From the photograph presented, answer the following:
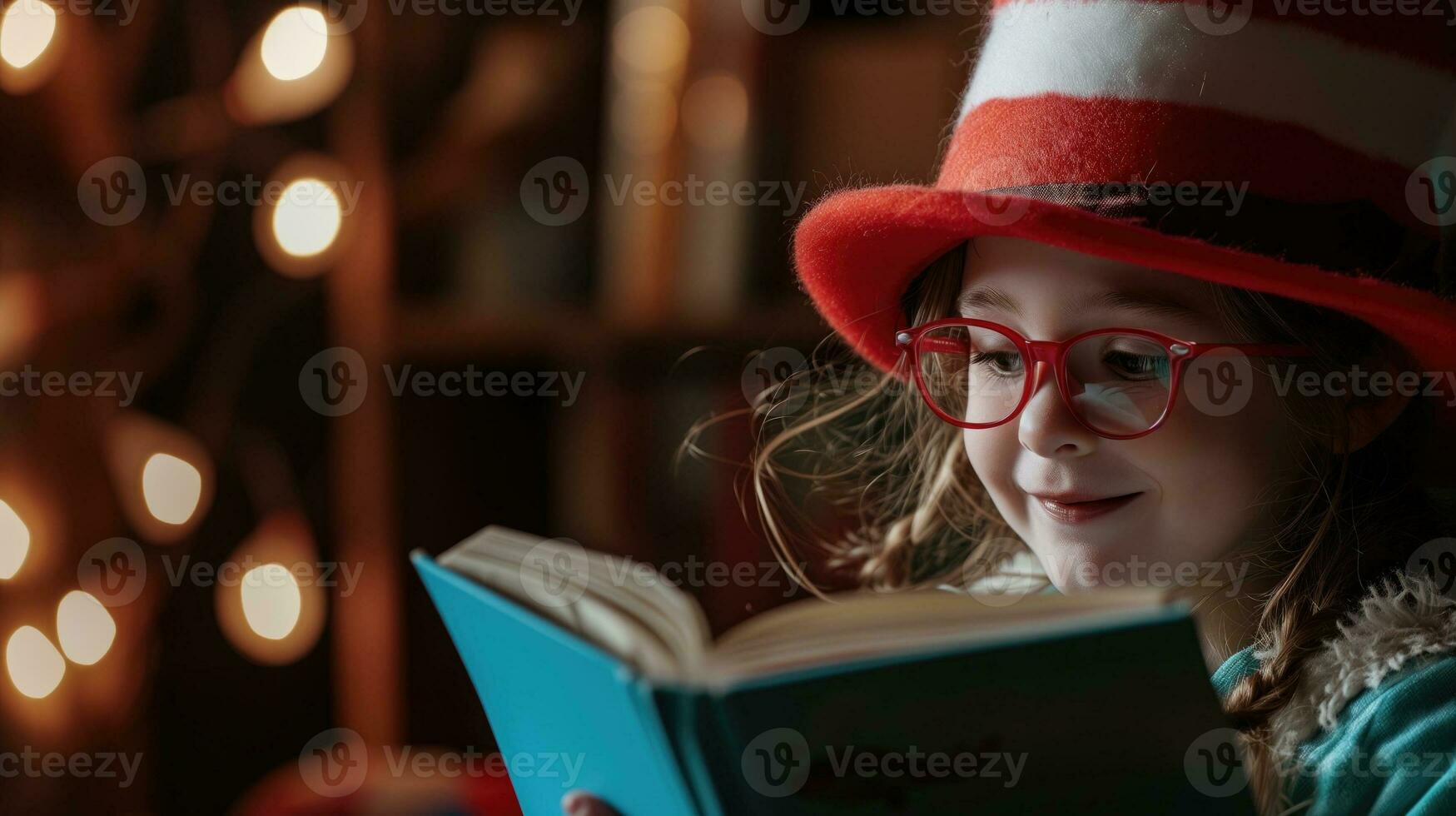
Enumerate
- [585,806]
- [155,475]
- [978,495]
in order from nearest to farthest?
[585,806], [978,495], [155,475]

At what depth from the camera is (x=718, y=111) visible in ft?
4.77

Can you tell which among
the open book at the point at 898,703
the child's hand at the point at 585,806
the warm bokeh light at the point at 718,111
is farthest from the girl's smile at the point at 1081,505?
the warm bokeh light at the point at 718,111

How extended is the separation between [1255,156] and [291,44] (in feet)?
3.23

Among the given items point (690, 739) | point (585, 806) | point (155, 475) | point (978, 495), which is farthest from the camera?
point (155, 475)

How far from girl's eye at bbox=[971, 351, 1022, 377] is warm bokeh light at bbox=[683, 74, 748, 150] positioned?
2.33ft

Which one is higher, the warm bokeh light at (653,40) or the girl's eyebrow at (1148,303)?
the warm bokeh light at (653,40)

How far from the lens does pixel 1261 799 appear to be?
70 centimetres

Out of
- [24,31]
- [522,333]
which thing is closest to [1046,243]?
[522,333]

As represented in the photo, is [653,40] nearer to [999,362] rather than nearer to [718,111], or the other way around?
[718,111]

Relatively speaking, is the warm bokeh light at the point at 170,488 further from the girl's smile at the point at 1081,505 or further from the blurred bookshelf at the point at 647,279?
the girl's smile at the point at 1081,505

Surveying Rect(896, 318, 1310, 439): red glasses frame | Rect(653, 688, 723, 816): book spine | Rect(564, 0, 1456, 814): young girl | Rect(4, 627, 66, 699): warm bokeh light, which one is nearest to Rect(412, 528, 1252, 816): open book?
Rect(653, 688, 723, 816): book spine

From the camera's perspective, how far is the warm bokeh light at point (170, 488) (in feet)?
4.41

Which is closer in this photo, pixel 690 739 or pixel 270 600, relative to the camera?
pixel 690 739

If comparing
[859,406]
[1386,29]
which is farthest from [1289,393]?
[859,406]
